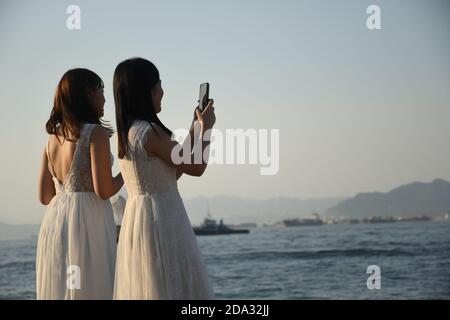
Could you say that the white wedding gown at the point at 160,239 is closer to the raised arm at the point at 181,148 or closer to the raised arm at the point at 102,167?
the raised arm at the point at 181,148

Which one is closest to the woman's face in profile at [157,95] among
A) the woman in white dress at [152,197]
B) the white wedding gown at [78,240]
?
the woman in white dress at [152,197]

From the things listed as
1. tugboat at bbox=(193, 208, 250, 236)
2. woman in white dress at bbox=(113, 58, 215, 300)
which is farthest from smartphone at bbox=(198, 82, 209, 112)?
tugboat at bbox=(193, 208, 250, 236)

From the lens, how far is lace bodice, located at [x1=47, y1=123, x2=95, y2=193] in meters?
3.21

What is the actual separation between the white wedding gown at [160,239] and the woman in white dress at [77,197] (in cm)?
27

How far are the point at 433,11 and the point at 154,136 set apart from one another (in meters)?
7.77

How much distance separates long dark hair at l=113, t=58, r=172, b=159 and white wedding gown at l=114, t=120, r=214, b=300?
4cm

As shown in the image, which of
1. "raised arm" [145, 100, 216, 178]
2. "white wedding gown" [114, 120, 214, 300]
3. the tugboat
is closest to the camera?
"raised arm" [145, 100, 216, 178]

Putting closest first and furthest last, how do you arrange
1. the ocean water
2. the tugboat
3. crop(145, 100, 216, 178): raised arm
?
crop(145, 100, 216, 178): raised arm
the ocean water
the tugboat

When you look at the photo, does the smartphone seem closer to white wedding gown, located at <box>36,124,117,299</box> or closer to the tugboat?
white wedding gown, located at <box>36,124,117,299</box>

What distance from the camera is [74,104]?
318 cm

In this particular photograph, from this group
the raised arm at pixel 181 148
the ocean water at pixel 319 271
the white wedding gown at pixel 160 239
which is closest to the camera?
the raised arm at pixel 181 148

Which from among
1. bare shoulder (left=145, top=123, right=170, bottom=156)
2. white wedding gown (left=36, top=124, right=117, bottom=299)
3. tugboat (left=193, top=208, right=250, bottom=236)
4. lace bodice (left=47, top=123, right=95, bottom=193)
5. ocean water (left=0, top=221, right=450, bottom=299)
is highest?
bare shoulder (left=145, top=123, right=170, bottom=156)

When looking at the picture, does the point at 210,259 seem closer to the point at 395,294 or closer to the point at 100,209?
the point at 395,294

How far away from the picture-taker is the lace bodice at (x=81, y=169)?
3211 mm
